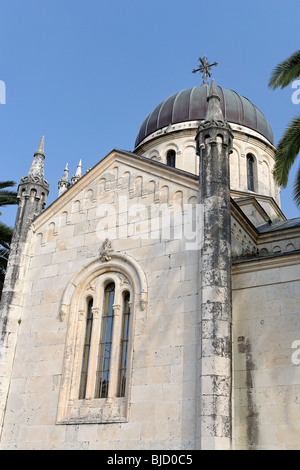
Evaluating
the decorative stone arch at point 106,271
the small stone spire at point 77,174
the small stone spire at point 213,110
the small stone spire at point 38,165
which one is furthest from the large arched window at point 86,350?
the small stone spire at point 77,174

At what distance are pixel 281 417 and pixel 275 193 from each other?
1755 cm

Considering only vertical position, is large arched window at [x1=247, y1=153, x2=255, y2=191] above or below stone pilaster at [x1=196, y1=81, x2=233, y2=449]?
above

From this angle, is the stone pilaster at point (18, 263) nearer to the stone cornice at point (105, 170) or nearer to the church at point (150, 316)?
the church at point (150, 316)

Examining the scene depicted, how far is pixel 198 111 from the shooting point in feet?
93.4

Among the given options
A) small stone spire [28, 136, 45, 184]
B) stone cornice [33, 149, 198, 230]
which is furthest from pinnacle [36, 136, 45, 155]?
stone cornice [33, 149, 198, 230]

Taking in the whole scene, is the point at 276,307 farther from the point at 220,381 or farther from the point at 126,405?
the point at 126,405

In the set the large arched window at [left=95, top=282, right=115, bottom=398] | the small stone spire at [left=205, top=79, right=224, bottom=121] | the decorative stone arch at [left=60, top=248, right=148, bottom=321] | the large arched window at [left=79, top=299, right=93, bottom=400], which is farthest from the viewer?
the small stone spire at [left=205, top=79, right=224, bottom=121]

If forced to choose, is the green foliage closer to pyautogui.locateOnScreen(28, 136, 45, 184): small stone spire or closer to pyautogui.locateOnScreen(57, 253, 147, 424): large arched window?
pyautogui.locateOnScreen(57, 253, 147, 424): large arched window

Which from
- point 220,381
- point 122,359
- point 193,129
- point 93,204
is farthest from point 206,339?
point 193,129

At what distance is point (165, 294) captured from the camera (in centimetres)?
1549

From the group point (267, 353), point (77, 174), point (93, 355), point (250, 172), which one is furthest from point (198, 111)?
point (267, 353)

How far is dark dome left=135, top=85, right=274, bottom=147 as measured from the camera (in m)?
28.5

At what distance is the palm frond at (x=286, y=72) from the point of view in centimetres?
1636

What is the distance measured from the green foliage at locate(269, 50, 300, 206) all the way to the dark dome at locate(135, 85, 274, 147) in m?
11.5
